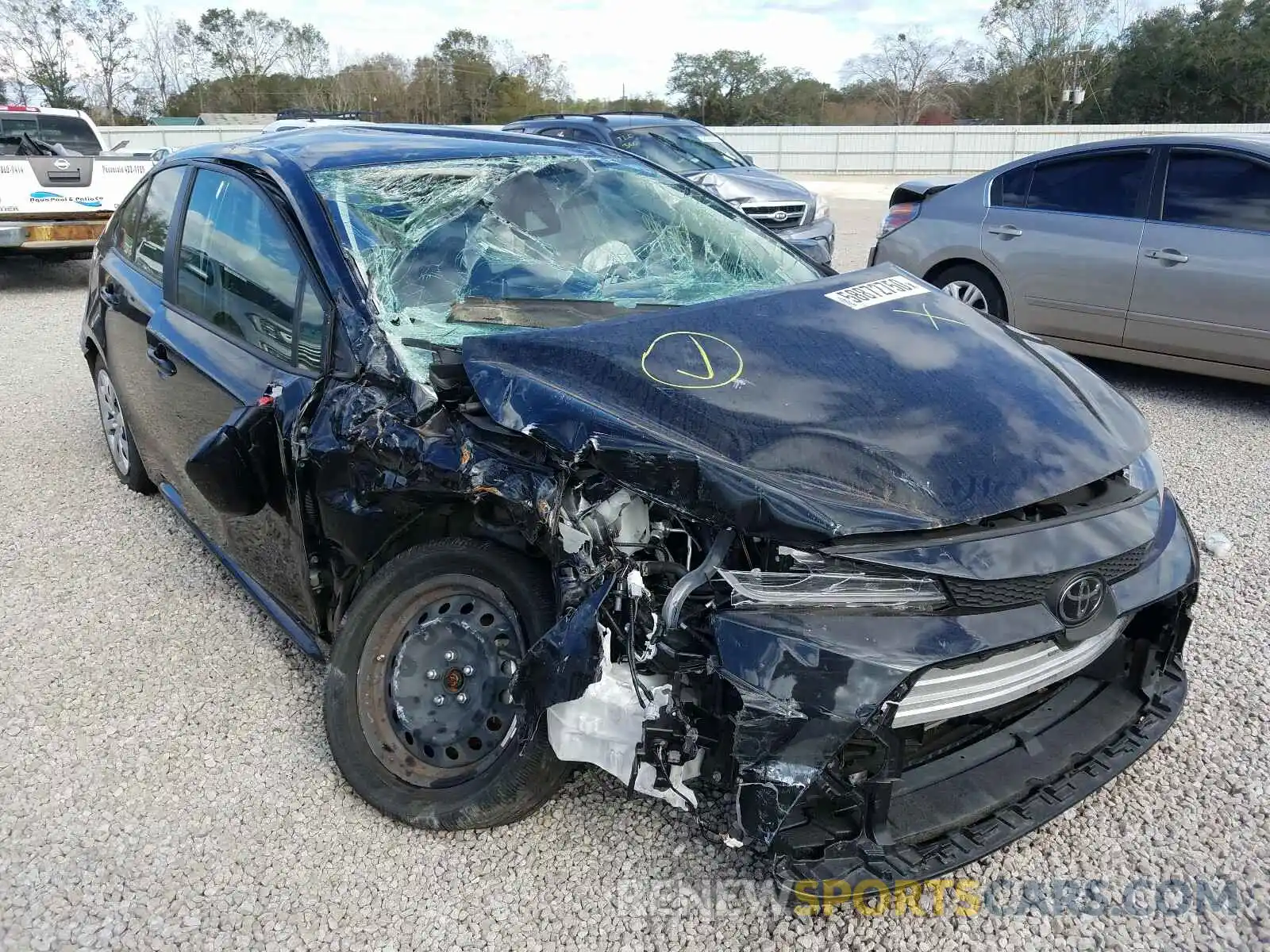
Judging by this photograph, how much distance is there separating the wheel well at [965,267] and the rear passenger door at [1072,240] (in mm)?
90

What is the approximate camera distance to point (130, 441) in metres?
4.57

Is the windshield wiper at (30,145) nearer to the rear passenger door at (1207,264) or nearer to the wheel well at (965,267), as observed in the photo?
the wheel well at (965,267)

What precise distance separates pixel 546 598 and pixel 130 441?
3.20m

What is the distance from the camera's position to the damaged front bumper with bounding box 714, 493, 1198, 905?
1.88 meters

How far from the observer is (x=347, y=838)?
8.04ft

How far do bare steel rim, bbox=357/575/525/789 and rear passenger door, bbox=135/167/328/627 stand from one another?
0.45 metres

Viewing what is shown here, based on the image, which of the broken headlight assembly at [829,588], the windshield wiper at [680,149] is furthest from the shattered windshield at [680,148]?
the broken headlight assembly at [829,588]

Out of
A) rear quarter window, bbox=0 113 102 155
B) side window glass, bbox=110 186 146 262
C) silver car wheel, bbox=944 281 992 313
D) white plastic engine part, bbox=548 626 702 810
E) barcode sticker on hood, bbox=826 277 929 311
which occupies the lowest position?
white plastic engine part, bbox=548 626 702 810

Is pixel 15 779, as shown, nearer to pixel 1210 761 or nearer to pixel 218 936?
pixel 218 936

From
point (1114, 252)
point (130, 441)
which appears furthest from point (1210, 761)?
point (130, 441)

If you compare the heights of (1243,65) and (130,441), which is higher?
(1243,65)

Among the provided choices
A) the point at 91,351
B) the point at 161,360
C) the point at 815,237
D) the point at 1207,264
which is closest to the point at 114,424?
the point at 91,351

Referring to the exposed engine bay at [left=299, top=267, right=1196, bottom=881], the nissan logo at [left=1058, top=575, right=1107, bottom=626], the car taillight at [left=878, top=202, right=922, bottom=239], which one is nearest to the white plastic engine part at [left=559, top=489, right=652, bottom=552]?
the exposed engine bay at [left=299, top=267, right=1196, bottom=881]

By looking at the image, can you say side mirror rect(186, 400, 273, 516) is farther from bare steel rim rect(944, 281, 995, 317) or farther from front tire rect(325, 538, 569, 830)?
bare steel rim rect(944, 281, 995, 317)
